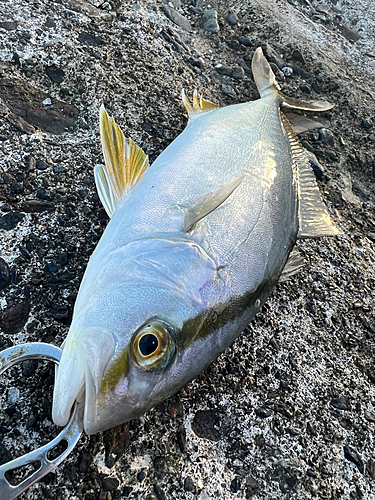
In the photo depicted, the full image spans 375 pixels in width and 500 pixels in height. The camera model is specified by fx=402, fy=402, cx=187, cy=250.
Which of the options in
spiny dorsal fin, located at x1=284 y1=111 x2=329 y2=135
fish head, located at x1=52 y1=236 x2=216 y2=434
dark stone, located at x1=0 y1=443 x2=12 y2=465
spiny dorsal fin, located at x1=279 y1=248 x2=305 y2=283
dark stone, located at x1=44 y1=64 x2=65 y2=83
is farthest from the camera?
spiny dorsal fin, located at x1=284 y1=111 x2=329 y2=135

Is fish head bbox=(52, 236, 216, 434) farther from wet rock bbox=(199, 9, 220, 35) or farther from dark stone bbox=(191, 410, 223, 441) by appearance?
wet rock bbox=(199, 9, 220, 35)

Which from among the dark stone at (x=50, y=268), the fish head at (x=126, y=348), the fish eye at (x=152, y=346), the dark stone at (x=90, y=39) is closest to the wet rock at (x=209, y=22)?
the dark stone at (x=90, y=39)

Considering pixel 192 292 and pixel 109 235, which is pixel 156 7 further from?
pixel 192 292

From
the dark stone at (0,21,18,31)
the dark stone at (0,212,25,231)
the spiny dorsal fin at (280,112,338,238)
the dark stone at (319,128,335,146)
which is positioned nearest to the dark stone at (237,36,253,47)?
the dark stone at (319,128,335,146)

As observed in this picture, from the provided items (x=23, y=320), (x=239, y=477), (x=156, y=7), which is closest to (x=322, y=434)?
(x=239, y=477)

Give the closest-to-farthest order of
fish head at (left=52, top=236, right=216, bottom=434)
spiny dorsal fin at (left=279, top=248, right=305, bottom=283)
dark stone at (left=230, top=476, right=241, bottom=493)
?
fish head at (left=52, top=236, right=216, bottom=434) → dark stone at (left=230, top=476, right=241, bottom=493) → spiny dorsal fin at (left=279, top=248, right=305, bottom=283)

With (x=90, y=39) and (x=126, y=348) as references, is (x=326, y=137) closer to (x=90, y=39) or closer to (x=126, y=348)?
(x=90, y=39)
